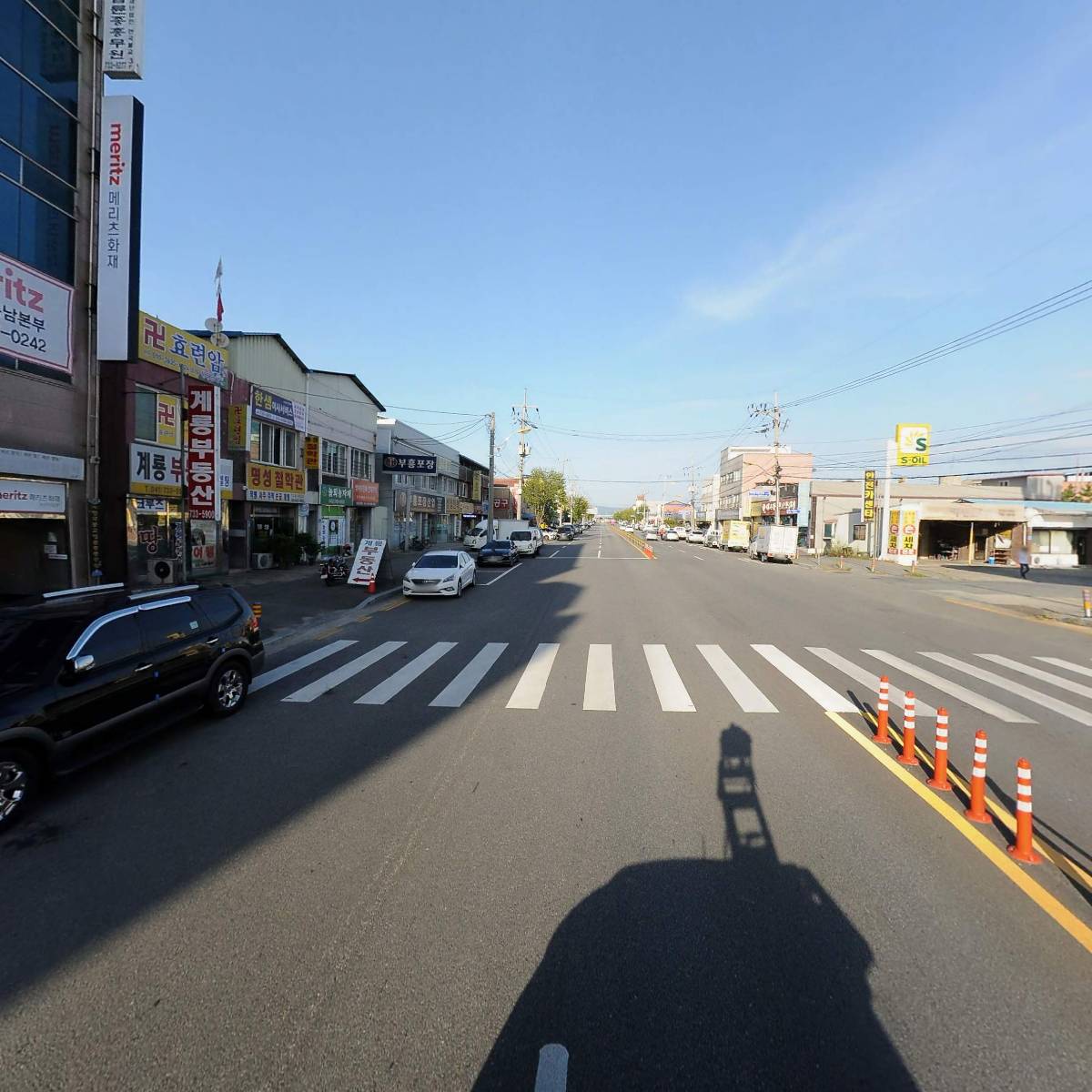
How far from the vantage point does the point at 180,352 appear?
19625mm

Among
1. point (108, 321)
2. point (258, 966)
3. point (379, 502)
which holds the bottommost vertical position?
point (258, 966)

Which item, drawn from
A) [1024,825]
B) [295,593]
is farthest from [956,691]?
[295,593]

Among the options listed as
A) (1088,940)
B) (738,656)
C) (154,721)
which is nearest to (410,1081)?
(1088,940)

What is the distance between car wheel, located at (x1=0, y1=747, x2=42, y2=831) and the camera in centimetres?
486

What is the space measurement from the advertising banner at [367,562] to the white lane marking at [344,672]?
837cm

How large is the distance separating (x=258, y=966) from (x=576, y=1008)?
168 centimetres

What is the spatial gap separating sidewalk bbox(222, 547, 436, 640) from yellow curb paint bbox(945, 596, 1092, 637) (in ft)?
60.2

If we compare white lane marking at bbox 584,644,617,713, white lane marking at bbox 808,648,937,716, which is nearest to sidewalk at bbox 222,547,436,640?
white lane marking at bbox 584,644,617,713

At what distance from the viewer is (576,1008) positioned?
304 cm

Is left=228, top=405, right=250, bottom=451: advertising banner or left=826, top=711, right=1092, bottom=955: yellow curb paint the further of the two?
left=228, top=405, right=250, bottom=451: advertising banner

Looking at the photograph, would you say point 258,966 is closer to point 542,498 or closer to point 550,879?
point 550,879

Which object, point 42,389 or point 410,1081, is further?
point 42,389

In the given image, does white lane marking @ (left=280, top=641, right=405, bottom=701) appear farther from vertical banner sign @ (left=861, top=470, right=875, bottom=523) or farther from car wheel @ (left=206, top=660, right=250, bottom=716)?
vertical banner sign @ (left=861, top=470, right=875, bottom=523)

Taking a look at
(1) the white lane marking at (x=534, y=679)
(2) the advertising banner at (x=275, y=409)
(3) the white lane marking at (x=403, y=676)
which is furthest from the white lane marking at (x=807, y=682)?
(2) the advertising banner at (x=275, y=409)
